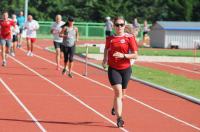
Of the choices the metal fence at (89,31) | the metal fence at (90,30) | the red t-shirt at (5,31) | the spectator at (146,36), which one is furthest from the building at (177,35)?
the red t-shirt at (5,31)

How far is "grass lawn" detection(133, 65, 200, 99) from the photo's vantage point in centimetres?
1938

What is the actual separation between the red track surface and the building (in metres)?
22.5

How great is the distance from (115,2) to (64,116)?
55870mm

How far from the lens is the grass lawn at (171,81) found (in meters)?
19.4

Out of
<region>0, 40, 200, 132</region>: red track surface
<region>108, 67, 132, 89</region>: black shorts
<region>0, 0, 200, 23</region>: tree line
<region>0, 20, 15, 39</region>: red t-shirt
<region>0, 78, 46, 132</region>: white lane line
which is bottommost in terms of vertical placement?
<region>0, 40, 200, 132</region>: red track surface

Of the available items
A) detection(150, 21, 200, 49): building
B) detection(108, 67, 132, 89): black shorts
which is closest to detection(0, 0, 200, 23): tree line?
detection(150, 21, 200, 49): building

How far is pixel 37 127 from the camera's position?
476 inches

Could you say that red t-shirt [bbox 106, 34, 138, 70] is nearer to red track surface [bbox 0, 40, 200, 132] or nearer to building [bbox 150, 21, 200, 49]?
red track surface [bbox 0, 40, 200, 132]

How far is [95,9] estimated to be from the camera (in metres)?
69.4

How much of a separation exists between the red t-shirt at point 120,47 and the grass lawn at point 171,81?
5.56m

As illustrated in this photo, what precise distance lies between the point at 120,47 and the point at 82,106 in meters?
2.93

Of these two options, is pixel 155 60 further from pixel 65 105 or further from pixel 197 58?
pixel 65 105

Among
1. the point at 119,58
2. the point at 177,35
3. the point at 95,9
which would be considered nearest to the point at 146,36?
A: the point at 177,35

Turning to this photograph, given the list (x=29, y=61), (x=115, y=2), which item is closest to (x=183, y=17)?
(x=115, y=2)
